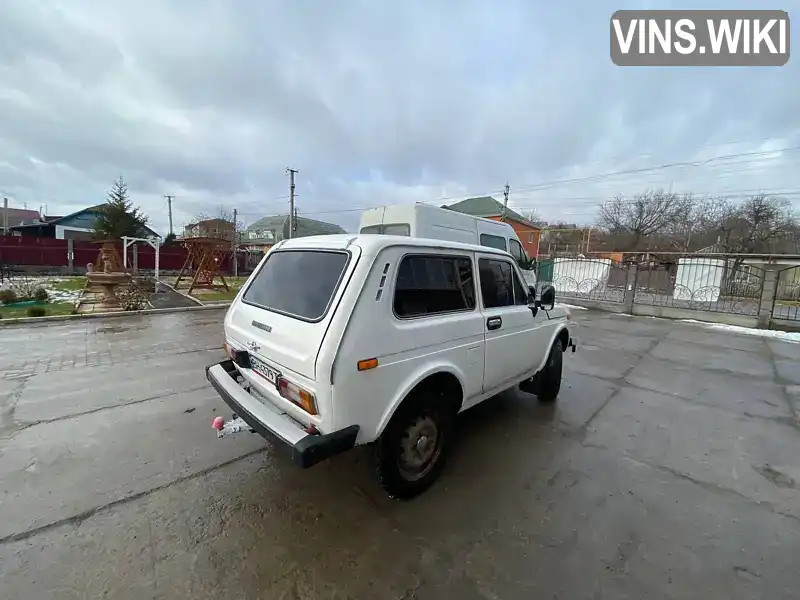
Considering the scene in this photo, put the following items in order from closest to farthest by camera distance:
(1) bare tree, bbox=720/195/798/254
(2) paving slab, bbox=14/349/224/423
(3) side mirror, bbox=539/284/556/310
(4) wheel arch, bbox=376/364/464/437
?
(4) wheel arch, bbox=376/364/464/437, (3) side mirror, bbox=539/284/556/310, (2) paving slab, bbox=14/349/224/423, (1) bare tree, bbox=720/195/798/254

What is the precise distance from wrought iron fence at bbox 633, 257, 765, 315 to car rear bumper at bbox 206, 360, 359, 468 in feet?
49.0

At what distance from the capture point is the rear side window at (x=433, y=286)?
2.48 metres

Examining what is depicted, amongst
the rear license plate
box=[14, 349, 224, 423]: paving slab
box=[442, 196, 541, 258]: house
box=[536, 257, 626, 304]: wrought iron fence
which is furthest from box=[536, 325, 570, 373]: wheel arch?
box=[442, 196, 541, 258]: house

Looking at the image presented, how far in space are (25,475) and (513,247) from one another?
10.4 metres

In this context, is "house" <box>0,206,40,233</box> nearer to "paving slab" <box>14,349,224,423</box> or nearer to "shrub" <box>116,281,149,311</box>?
"shrub" <box>116,281,149,311</box>

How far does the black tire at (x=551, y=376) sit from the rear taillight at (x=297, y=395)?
3.00m

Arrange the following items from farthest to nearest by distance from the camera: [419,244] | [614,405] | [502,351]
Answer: [614,405]
[502,351]
[419,244]

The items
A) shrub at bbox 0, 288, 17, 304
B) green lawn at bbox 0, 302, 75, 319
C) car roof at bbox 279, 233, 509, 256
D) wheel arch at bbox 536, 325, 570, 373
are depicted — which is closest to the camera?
car roof at bbox 279, 233, 509, 256

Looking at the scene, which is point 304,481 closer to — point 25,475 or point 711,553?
point 25,475

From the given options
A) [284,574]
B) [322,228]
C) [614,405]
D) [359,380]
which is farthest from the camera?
[322,228]

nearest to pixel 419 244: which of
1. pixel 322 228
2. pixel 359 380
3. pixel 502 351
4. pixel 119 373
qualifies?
pixel 359 380

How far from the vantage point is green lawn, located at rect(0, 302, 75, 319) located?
27.8 ft

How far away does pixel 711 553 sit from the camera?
2236 mm

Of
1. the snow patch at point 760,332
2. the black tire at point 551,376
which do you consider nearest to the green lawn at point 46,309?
the black tire at point 551,376
